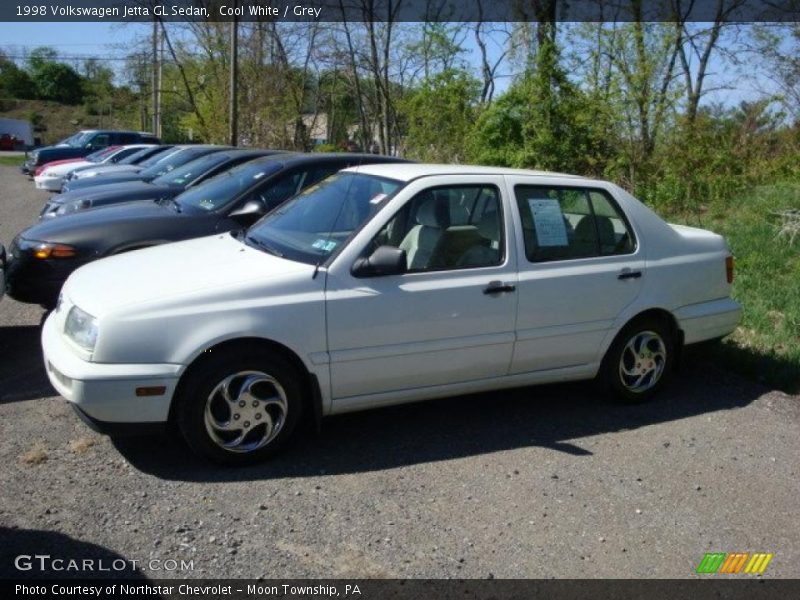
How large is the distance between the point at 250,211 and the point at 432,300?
2.47 metres

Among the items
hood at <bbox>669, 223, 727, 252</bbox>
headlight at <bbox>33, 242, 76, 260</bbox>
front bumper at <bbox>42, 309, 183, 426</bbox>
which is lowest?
front bumper at <bbox>42, 309, 183, 426</bbox>

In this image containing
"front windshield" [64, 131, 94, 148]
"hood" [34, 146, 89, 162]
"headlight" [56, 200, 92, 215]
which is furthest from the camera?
"front windshield" [64, 131, 94, 148]

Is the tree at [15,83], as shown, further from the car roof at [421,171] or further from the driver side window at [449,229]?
the driver side window at [449,229]

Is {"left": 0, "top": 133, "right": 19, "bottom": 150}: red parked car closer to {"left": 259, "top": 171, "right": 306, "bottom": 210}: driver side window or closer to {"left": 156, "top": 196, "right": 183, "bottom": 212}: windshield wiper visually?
{"left": 156, "top": 196, "right": 183, "bottom": 212}: windshield wiper

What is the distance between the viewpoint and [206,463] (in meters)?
4.37

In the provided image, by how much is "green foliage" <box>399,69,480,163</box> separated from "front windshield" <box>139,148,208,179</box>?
4824 mm

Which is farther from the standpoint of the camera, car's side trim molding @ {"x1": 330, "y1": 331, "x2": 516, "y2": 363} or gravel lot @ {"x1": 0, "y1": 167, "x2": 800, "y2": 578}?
car's side trim molding @ {"x1": 330, "y1": 331, "x2": 516, "y2": 363}

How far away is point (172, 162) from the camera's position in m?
13.4

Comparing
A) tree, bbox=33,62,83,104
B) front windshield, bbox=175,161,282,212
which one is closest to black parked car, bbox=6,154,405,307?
front windshield, bbox=175,161,282,212

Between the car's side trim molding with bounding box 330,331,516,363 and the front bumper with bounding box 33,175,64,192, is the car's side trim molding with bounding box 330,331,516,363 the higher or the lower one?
the lower one

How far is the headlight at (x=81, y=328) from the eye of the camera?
4.08 m

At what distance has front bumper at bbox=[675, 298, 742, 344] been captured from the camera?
5711 mm

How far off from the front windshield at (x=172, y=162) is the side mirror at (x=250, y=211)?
608 centimetres

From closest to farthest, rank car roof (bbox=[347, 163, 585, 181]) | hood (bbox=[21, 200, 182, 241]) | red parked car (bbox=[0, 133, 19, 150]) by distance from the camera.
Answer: car roof (bbox=[347, 163, 585, 181]) < hood (bbox=[21, 200, 182, 241]) < red parked car (bbox=[0, 133, 19, 150])
